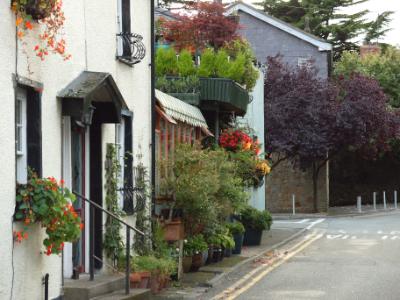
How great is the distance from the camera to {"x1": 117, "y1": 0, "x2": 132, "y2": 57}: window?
13.7 meters

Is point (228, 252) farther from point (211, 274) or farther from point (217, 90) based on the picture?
point (217, 90)

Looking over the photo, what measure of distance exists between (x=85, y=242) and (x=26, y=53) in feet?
12.3

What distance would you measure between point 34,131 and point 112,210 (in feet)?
11.4

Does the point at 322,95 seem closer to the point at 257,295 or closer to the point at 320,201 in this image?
the point at 320,201

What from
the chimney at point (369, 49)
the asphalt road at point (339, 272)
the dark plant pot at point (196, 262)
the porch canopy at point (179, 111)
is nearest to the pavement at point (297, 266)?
the asphalt road at point (339, 272)

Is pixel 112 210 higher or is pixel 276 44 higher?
pixel 276 44

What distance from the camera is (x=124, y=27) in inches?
552

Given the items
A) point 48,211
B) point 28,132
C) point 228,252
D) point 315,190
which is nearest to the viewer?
point 48,211

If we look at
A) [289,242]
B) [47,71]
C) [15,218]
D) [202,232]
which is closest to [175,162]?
[202,232]

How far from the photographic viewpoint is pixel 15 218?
908cm

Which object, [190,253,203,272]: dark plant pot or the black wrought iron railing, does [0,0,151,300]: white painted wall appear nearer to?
the black wrought iron railing

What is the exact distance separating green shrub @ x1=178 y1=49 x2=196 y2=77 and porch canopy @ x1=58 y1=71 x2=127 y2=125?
741 centimetres

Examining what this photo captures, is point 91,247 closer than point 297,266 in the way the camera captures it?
Yes

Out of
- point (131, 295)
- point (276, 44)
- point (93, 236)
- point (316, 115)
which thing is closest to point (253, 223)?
point (93, 236)
